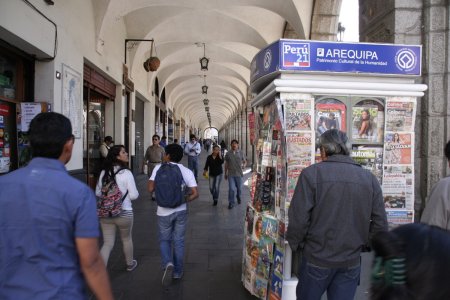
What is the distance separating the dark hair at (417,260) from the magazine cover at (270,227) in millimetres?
2480

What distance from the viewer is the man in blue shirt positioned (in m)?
1.47

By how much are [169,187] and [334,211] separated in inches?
77.4

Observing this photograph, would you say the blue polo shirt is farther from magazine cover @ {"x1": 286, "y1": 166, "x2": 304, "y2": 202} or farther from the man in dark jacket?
magazine cover @ {"x1": 286, "y1": 166, "x2": 304, "y2": 202}

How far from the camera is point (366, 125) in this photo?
343 cm

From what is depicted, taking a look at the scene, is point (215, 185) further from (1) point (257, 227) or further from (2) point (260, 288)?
(2) point (260, 288)

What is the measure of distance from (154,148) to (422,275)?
8.58 meters

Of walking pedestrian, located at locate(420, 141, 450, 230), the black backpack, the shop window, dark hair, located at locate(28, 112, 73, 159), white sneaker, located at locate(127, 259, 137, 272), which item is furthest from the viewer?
the shop window

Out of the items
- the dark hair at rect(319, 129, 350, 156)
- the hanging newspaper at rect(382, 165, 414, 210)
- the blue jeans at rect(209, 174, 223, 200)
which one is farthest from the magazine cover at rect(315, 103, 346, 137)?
the blue jeans at rect(209, 174, 223, 200)

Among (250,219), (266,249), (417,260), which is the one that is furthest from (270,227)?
(417,260)

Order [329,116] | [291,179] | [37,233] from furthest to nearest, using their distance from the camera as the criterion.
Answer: [329,116]
[291,179]
[37,233]

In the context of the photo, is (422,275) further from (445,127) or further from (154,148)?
(154,148)

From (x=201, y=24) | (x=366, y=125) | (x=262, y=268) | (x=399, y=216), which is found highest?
(x=201, y=24)

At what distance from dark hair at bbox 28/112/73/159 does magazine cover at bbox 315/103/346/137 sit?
231 cm

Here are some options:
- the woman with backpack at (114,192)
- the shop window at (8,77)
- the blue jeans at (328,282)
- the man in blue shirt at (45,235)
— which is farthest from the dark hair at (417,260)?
the shop window at (8,77)
